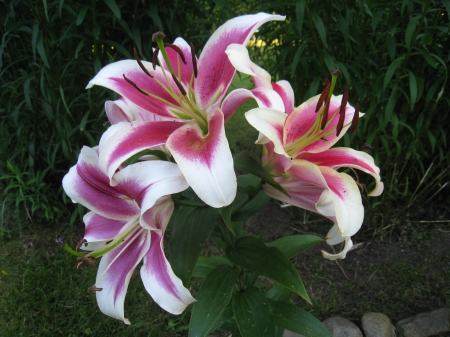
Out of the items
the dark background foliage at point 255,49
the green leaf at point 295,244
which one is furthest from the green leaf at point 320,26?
the green leaf at point 295,244

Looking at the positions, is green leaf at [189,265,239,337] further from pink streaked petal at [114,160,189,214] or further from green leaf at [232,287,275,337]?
pink streaked petal at [114,160,189,214]

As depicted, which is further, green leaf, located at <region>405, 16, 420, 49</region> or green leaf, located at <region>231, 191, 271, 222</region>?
green leaf, located at <region>405, 16, 420, 49</region>

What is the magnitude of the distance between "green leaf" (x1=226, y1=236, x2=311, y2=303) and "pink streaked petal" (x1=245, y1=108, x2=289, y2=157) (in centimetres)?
29

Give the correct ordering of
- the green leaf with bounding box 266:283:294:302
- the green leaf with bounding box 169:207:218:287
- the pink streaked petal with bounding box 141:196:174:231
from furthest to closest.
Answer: the green leaf with bounding box 266:283:294:302 < the green leaf with bounding box 169:207:218:287 < the pink streaked petal with bounding box 141:196:174:231

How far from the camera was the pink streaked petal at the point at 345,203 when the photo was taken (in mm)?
490

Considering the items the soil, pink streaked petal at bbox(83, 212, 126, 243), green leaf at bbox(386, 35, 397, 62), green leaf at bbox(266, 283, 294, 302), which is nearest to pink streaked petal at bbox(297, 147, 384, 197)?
pink streaked petal at bbox(83, 212, 126, 243)

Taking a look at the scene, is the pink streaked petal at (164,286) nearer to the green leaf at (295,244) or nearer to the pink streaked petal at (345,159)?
the pink streaked petal at (345,159)

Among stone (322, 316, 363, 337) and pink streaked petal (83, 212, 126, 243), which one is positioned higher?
pink streaked petal (83, 212, 126, 243)

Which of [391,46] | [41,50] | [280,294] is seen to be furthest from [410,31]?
[41,50]

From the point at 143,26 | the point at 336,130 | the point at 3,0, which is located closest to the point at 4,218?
the point at 3,0

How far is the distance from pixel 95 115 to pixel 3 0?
0.53 metres

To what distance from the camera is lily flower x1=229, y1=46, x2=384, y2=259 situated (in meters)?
0.49

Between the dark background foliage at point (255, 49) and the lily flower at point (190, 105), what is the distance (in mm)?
805

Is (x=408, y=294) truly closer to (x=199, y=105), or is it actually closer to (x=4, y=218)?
(x=199, y=105)
